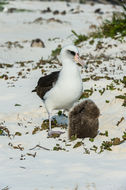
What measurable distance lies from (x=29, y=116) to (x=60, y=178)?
388cm

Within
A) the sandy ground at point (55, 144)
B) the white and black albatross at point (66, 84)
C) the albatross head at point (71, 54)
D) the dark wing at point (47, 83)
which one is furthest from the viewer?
the dark wing at point (47, 83)

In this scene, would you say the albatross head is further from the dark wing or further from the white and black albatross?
the dark wing

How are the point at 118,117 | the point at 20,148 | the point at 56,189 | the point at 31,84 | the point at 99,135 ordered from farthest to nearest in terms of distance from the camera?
the point at 31,84
the point at 118,117
the point at 99,135
the point at 20,148
the point at 56,189

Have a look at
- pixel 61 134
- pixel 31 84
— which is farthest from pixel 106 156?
pixel 31 84

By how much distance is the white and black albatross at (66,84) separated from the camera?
6.34m

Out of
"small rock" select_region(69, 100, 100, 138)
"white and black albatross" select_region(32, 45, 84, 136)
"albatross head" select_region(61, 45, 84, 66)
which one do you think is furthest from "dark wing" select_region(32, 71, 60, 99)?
"small rock" select_region(69, 100, 100, 138)

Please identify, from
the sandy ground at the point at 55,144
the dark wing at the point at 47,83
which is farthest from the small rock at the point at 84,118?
the dark wing at the point at 47,83

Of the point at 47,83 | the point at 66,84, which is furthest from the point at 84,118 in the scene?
the point at 47,83

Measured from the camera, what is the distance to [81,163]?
211 inches

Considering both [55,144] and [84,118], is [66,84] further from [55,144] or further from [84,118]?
[55,144]

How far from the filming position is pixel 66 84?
6320 mm

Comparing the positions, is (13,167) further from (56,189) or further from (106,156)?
(106,156)

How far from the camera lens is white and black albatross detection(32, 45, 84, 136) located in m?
6.34

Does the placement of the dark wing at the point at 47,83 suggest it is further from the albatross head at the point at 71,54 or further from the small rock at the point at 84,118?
the small rock at the point at 84,118
